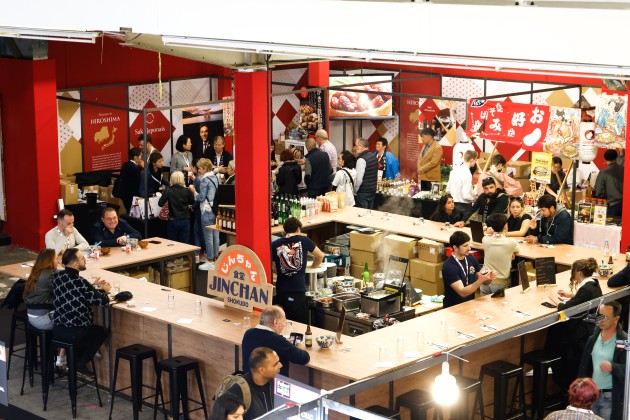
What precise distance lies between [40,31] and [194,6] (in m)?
1.40

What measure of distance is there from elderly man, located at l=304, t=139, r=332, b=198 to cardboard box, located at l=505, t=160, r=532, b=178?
290 centimetres

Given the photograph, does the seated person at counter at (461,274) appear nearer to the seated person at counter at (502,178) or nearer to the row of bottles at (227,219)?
the row of bottles at (227,219)

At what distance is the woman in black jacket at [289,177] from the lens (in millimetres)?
16266

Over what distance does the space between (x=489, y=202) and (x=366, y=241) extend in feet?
5.49

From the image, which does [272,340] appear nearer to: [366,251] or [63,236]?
[63,236]

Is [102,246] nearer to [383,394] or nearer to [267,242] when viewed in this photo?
[267,242]

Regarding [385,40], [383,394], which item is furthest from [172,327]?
[385,40]

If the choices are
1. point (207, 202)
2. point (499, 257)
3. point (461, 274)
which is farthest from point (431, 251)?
point (207, 202)

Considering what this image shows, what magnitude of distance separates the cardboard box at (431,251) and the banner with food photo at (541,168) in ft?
10.3

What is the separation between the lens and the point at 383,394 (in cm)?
860

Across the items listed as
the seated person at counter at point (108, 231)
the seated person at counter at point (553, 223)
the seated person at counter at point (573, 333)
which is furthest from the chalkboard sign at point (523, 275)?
the seated person at counter at point (108, 231)

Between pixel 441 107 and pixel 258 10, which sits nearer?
pixel 258 10

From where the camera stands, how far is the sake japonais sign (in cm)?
953

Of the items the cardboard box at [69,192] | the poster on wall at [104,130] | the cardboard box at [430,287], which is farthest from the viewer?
the poster on wall at [104,130]
